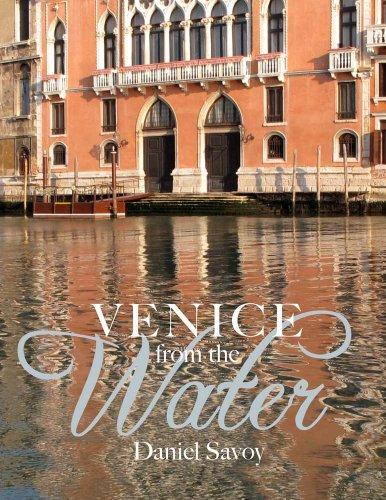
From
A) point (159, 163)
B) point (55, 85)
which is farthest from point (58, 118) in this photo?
point (159, 163)

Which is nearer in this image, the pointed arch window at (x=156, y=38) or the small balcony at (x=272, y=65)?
the small balcony at (x=272, y=65)

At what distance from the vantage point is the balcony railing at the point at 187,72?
37.2 metres

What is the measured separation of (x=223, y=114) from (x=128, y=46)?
15.0 feet

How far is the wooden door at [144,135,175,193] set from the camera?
39.3 meters

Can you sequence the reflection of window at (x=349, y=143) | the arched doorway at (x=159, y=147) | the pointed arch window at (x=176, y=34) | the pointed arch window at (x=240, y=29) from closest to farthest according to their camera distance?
the reflection of window at (x=349, y=143) < the pointed arch window at (x=240, y=29) < the pointed arch window at (x=176, y=34) < the arched doorway at (x=159, y=147)

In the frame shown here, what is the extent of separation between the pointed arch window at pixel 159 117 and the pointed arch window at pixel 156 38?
1560 millimetres

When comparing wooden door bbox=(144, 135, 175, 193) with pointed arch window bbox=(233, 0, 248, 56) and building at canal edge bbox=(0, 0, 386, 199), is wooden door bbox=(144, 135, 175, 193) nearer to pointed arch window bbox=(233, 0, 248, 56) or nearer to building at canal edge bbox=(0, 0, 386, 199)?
building at canal edge bbox=(0, 0, 386, 199)

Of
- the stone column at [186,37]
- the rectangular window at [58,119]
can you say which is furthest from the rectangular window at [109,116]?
the stone column at [186,37]

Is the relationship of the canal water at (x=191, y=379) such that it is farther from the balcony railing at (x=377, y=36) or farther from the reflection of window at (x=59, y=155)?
the reflection of window at (x=59, y=155)

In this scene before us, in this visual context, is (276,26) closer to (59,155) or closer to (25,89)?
(59,155)

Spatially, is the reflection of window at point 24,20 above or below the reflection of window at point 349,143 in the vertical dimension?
above

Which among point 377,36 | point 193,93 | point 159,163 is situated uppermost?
point 377,36

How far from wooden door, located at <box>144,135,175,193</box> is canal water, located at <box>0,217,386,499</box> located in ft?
75.4

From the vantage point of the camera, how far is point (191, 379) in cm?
703
